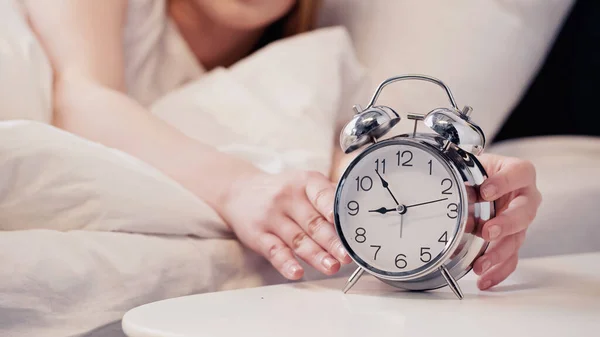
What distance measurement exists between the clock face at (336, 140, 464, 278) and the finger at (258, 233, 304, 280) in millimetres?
92

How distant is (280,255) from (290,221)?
4 cm

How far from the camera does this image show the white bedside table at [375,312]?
2.00 ft

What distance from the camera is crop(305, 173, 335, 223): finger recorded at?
0.78m

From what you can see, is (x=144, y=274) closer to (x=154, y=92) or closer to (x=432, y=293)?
(x=432, y=293)

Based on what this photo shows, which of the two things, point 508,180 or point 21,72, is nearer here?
point 508,180

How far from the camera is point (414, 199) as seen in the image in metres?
0.71

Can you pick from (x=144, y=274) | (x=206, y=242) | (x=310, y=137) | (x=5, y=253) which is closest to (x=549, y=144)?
(x=310, y=137)

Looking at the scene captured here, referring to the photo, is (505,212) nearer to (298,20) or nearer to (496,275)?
(496,275)

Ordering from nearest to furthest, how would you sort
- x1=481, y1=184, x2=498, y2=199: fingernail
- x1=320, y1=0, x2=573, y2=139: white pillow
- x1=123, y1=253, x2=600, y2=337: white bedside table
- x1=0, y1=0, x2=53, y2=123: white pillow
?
x1=123, y1=253, x2=600, y2=337: white bedside table → x1=481, y1=184, x2=498, y2=199: fingernail → x1=0, y1=0, x2=53, y2=123: white pillow → x1=320, y1=0, x2=573, y2=139: white pillow

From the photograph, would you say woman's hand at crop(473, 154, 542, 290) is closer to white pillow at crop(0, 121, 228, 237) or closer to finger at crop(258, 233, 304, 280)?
finger at crop(258, 233, 304, 280)

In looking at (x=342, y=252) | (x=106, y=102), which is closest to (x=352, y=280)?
(x=342, y=252)

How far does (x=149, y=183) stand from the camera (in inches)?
33.9

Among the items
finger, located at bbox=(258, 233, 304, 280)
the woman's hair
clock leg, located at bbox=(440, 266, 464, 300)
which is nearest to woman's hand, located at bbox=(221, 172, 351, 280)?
finger, located at bbox=(258, 233, 304, 280)

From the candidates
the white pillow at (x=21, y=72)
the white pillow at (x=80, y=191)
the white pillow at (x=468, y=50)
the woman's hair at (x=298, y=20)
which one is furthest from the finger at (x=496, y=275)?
the woman's hair at (x=298, y=20)
